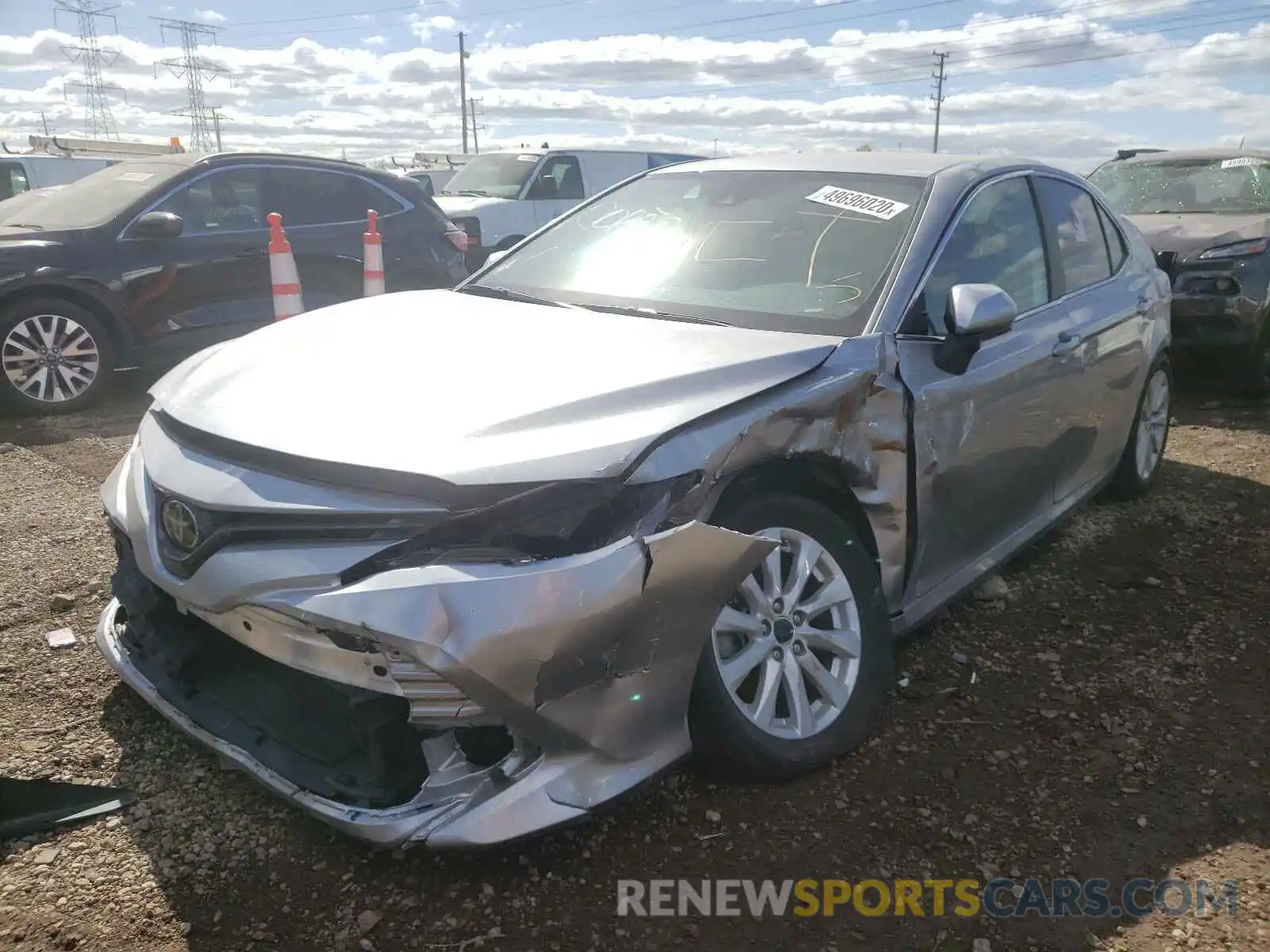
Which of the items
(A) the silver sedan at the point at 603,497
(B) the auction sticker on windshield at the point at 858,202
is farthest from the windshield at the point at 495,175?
(B) the auction sticker on windshield at the point at 858,202

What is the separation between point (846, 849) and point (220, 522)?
160cm

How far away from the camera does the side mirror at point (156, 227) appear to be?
21.2 feet

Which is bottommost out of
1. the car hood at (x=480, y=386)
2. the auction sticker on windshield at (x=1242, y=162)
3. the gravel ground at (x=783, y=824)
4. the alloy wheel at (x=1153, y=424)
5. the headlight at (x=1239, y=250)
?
the gravel ground at (x=783, y=824)

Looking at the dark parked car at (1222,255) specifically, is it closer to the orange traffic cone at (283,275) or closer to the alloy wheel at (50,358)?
the orange traffic cone at (283,275)

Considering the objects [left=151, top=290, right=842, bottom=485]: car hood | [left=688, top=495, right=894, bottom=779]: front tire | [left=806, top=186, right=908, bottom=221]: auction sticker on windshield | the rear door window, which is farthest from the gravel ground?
the rear door window

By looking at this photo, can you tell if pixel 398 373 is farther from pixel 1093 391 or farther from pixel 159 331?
pixel 159 331

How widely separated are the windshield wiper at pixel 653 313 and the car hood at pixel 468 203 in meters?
8.53

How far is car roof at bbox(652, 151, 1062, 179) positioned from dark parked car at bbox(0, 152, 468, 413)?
13.5ft

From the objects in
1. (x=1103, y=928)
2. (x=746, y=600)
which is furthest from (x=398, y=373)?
(x=1103, y=928)

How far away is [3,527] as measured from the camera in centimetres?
427

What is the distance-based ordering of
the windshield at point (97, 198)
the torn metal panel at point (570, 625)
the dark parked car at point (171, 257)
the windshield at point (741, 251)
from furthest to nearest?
the windshield at point (97, 198) < the dark parked car at point (171, 257) < the windshield at point (741, 251) < the torn metal panel at point (570, 625)

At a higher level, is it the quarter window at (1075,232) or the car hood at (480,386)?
the quarter window at (1075,232)

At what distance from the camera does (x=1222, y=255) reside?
697 cm

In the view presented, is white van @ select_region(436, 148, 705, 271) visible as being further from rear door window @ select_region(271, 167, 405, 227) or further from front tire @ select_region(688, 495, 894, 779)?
front tire @ select_region(688, 495, 894, 779)
